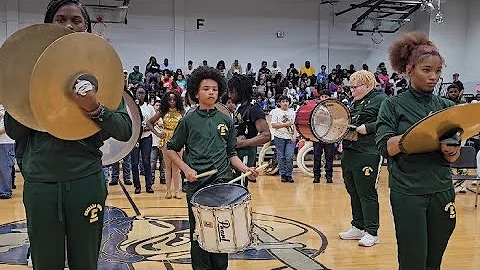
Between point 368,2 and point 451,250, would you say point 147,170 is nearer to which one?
point 451,250

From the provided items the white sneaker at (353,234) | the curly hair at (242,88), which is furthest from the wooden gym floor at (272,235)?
the curly hair at (242,88)

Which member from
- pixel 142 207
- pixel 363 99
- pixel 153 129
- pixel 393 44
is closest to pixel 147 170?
pixel 153 129

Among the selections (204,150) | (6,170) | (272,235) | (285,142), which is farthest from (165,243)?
(285,142)

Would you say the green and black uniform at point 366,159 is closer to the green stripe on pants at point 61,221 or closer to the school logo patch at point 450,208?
the school logo patch at point 450,208

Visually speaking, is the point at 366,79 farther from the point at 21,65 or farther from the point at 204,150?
the point at 21,65

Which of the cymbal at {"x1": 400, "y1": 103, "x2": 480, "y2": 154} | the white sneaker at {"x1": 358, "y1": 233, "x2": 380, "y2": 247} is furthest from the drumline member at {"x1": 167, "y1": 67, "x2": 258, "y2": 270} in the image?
the white sneaker at {"x1": 358, "y1": 233, "x2": 380, "y2": 247}

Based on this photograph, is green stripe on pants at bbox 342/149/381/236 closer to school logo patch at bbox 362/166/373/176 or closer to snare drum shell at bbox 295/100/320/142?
school logo patch at bbox 362/166/373/176

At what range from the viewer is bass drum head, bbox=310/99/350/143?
18.9ft

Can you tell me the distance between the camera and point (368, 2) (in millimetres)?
20828

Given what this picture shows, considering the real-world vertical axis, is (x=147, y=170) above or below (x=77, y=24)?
below

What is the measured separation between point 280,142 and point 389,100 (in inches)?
304

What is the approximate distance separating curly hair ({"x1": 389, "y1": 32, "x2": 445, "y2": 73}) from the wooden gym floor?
2278 millimetres

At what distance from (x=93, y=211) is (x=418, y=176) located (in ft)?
5.71

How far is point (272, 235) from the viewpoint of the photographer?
604 centimetres
